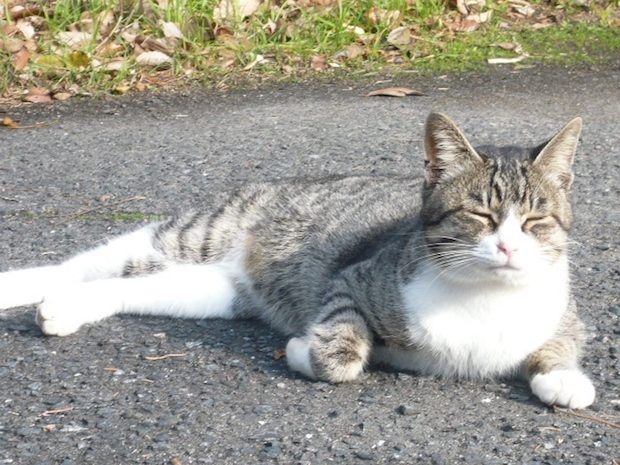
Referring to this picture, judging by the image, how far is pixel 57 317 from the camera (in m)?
4.36

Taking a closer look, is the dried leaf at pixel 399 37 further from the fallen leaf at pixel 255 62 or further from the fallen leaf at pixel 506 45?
the fallen leaf at pixel 255 62

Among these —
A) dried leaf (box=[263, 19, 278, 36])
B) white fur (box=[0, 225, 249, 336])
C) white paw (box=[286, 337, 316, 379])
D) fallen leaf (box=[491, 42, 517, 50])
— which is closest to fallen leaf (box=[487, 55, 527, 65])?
fallen leaf (box=[491, 42, 517, 50])

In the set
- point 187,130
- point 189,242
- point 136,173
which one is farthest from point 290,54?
point 189,242

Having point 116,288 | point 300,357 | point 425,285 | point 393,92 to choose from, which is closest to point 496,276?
point 425,285

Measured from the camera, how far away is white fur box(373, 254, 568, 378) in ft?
12.5

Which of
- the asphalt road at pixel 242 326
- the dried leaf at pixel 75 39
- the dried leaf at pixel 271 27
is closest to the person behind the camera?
the asphalt road at pixel 242 326

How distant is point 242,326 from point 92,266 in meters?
0.91

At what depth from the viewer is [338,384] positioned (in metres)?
3.96

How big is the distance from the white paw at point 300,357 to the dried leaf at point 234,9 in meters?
5.08

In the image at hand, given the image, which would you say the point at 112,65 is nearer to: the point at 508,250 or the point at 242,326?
the point at 242,326

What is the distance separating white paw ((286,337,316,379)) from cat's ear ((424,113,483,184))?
0.84m

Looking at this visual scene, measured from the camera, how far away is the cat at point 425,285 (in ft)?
12.3

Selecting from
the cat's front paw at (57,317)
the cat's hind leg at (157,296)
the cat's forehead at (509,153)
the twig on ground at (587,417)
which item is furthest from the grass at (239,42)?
the twig on ground at (587,417)

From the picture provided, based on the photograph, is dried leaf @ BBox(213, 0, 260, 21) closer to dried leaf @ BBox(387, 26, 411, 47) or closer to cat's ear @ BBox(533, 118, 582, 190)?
dried leaf @ BBox(387, 26, 411, 47)
